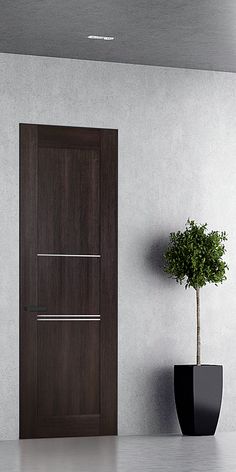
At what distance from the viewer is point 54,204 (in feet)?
28.8

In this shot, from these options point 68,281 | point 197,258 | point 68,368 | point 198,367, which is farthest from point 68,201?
point 198,367

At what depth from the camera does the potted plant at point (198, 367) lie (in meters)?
8.65

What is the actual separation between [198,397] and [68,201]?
194cm

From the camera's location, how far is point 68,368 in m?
8.73

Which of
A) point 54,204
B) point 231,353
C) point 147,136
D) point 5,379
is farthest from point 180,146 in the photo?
point 5,379

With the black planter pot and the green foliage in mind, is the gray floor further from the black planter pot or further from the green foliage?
the green foliage

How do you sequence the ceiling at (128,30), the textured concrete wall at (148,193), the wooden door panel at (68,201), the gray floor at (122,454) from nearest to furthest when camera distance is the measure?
the gray floor at (122,454) < the ceiling at (128,30) < the textured concrete wall at (148,193) < the wooden door panel at (68,201)

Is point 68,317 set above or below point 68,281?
below

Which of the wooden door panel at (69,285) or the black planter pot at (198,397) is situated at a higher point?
the wooden door panel at (69,285)

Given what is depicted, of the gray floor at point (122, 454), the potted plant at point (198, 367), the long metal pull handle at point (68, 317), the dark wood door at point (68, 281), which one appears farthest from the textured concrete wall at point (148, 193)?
the gray floor at point (122, 454)

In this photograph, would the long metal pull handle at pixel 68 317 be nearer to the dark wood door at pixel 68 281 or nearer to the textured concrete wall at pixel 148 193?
the dark wood door at pixel 68 281

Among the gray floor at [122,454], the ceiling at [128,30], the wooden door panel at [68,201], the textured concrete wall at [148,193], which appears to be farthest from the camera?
the wooden door panel at [68,201]

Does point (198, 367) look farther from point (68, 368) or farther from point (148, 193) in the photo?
point (148, 193)

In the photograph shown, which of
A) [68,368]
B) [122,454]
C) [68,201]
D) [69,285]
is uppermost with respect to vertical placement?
[68,201]
